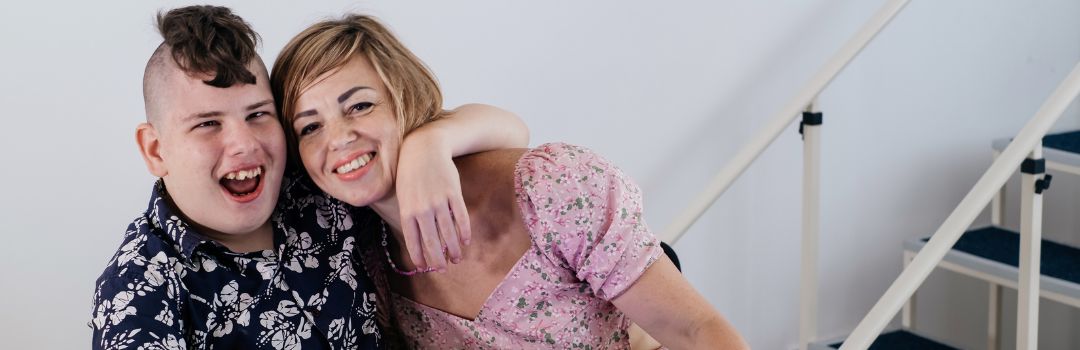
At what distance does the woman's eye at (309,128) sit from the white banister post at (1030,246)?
1.56m

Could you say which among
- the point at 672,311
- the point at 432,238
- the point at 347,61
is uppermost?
the point at 347,61

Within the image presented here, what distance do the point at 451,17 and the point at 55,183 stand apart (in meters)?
0.90

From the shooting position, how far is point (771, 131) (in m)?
2.79

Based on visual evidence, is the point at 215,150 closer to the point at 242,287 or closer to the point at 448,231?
the point at 242,287

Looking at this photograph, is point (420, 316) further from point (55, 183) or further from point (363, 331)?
point (55, 183)

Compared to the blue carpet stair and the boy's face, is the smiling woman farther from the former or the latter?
the blue carpet stair

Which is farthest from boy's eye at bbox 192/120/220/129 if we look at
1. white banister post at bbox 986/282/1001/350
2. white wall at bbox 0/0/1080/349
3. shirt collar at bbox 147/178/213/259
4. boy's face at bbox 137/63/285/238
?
white banister post at bbox 986/282/1001/350

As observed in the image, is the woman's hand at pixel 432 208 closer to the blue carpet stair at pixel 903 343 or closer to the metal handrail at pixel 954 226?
the metal handrail at pixel 954 226

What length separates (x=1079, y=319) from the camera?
3.71m

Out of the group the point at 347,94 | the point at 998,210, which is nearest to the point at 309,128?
the point at 347,94

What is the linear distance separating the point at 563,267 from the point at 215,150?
Result: 1.62 feet

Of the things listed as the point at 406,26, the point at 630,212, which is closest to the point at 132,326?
the point at 630,212

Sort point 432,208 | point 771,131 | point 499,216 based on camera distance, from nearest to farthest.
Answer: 1. point 432,208
2. point 499,216
3. point 771,131

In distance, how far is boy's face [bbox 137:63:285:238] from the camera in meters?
1.48
